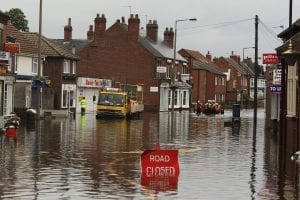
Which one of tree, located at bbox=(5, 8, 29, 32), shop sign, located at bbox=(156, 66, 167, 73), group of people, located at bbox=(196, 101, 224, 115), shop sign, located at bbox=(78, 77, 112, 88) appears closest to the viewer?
shop sign, located at bbox=(78, 77, 112, 88)

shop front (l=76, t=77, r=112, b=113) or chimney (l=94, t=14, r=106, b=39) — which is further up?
chimney (l=94, t=14, r=106, b=39)

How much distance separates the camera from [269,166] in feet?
65.0

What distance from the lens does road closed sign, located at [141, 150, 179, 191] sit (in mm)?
15961

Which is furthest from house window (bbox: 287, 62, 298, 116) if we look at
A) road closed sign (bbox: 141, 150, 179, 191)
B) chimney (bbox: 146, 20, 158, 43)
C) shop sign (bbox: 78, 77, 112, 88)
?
chimney (bbox: 146, 20, 158, 43)

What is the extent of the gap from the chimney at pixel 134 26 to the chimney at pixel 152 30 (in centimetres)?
500

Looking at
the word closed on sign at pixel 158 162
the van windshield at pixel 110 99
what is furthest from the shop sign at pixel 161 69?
the word closed on sign at pixel 158 162

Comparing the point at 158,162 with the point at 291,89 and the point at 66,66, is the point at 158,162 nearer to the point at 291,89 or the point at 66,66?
the point at 291,89

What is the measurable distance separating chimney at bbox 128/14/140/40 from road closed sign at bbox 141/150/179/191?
64.8m

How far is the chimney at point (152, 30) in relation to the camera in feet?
282

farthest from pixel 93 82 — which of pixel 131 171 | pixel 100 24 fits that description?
pixel 131 171

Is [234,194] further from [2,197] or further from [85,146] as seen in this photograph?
[85,146]

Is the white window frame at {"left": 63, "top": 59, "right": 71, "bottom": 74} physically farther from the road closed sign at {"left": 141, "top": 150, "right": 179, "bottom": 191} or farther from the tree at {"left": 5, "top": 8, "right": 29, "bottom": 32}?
the road closed sign at {"left": 141, "top": 150, "right": 179, "bottom": 191}

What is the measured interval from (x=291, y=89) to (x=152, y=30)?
201ft

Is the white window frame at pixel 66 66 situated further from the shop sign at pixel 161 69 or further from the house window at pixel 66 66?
the shop sign at pixel 161 69
